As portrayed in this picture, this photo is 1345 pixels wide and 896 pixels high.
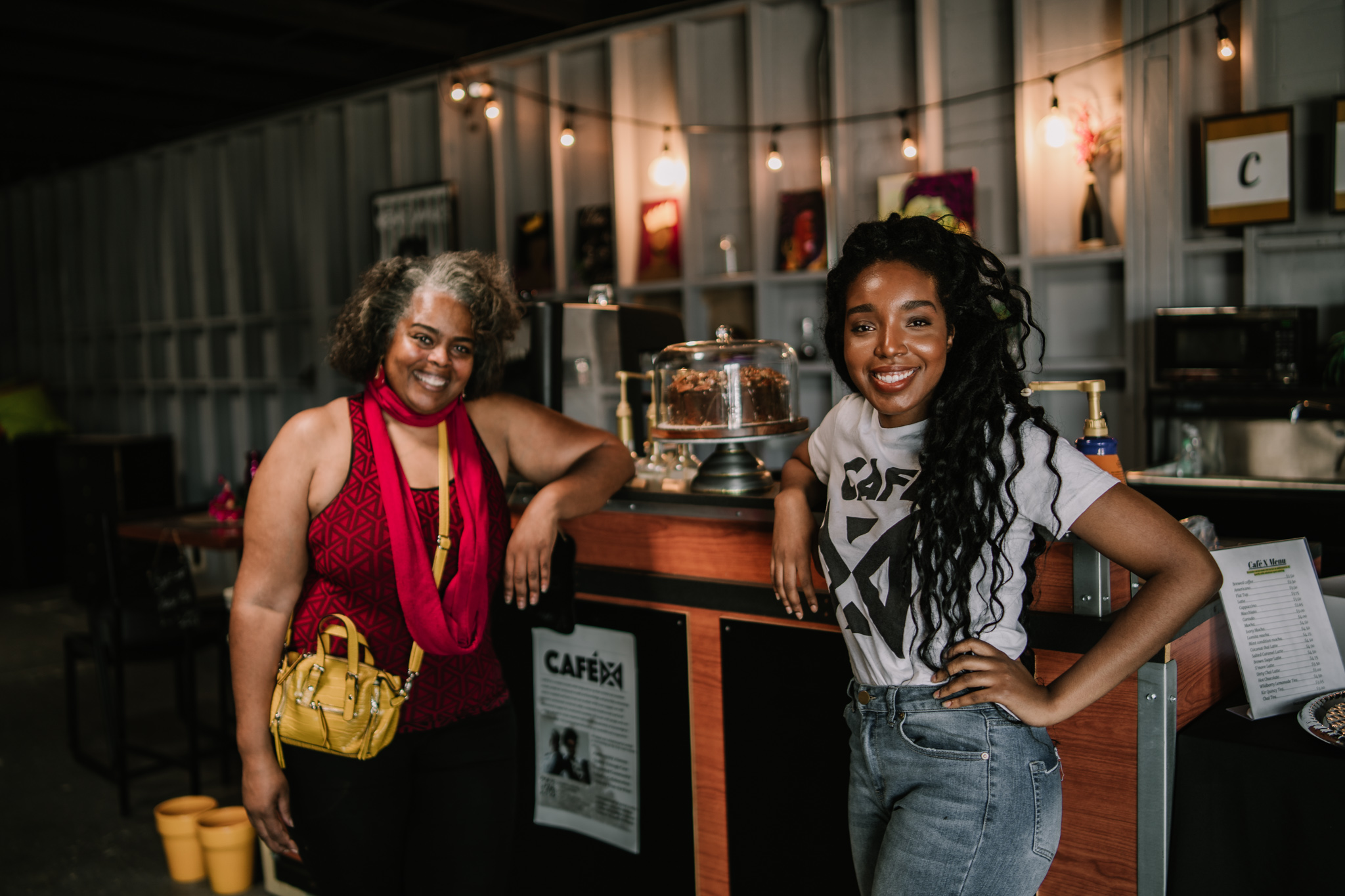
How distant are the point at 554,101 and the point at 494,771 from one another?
16.0 ft

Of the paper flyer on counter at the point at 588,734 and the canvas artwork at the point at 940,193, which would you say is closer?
the paper flyer on counter at the point at 588,734

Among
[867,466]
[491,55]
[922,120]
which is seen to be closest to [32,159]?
[491,55]

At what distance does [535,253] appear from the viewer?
630 cm

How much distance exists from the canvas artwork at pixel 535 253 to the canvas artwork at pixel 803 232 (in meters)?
1.52

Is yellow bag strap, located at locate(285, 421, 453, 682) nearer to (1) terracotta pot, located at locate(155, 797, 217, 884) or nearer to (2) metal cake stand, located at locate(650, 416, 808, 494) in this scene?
(2) metal cake stand, located at locate(650, 416, 808, 494)

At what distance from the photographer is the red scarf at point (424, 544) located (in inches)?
69.4

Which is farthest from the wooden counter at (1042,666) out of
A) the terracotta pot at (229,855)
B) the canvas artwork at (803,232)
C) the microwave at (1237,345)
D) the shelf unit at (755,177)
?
the canvas artwork at (803,232)

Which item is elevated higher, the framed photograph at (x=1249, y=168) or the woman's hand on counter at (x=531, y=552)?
the framed photograph at (x=1249, y=168)

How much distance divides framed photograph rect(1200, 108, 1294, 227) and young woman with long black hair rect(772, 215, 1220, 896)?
317cm

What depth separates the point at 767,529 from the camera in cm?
225

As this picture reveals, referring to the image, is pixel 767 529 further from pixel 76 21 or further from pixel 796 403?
pixel 76 21

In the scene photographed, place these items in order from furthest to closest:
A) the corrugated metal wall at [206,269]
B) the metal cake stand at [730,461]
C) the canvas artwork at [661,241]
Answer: the corrugated metal wall at [206,269]
the canvas artwork at [661,241]
the metal cake stand at [730,461]

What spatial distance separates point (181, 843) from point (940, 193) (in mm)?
3988

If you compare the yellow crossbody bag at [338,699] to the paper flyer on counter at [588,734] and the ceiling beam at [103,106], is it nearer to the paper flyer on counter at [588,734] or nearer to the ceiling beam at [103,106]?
the paper flyer on counter at [588,734]
